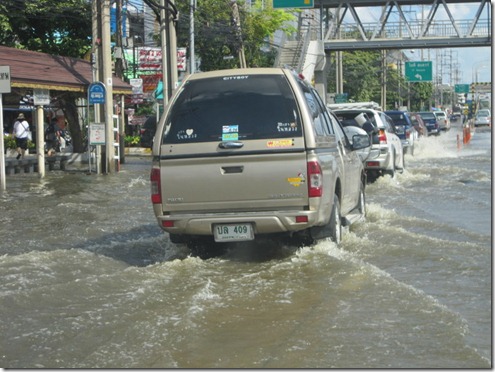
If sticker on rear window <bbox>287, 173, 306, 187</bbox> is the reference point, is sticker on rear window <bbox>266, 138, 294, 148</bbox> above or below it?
above

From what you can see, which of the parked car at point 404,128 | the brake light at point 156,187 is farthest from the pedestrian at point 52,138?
the brake light at point 156,187

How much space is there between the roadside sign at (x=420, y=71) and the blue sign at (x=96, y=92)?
1966 inches

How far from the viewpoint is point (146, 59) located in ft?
140

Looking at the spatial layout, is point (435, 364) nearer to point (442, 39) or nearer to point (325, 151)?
point (325, 151)

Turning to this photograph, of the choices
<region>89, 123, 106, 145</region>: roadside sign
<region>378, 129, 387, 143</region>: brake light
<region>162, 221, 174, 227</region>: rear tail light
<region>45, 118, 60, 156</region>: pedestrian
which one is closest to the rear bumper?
<region>162, 221, 174, 227</region>: rear tail light

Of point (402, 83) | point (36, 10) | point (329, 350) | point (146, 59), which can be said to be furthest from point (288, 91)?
point (402, 83)

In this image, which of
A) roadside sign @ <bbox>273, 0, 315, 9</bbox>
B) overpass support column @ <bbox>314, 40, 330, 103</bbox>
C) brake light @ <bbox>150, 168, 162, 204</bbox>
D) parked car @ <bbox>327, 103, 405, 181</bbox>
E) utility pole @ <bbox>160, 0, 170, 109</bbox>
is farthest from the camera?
overpass support column @ <bbox>314, 40, 330, 103</bbox>

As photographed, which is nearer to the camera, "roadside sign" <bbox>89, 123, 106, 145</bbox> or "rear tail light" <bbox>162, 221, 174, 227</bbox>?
"rear tail light" <bbox>162, 221, 174, 227</bbox>

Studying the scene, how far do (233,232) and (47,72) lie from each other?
16174 millimetres

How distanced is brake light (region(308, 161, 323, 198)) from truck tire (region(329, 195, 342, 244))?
0.84m

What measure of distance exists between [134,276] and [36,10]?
23.6 metres

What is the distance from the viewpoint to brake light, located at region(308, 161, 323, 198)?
8289 millimetres

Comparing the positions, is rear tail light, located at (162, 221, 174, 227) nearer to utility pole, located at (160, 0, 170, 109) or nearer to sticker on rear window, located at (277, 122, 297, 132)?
sticker on rear window, located at (277, 122, 297, 132)

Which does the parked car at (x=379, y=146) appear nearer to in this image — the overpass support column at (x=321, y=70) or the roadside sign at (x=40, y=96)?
the roadside sign at (x=40, y=96)
